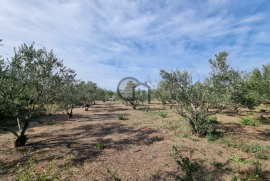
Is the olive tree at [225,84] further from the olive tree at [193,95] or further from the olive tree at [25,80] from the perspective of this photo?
the olive tree at [25,80]

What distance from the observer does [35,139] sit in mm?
8914

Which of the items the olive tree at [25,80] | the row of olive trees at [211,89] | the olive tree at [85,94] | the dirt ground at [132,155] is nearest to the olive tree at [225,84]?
the row of olive trees at [211,89]

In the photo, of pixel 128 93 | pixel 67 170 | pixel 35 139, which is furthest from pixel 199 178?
pixel 128 93

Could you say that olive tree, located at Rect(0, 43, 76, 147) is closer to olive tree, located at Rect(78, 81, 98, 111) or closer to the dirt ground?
the dirt ground

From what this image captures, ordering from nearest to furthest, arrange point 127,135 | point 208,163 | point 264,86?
point 208,163 < point 264,86 < point 127,135

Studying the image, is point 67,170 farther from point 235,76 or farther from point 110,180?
point 235,76

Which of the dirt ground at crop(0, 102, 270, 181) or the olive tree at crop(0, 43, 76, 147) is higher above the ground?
the olive tree at crop(0, 43, 76, 147)

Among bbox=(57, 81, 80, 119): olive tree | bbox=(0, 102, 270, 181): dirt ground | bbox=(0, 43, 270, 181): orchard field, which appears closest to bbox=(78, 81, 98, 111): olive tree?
bbox=(57, 81, 80, 119): olive tree

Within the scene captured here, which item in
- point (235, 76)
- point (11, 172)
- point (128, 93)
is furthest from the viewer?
point (128, 93)

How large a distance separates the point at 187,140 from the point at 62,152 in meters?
8.11

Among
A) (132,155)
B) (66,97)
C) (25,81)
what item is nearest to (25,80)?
(25,81)

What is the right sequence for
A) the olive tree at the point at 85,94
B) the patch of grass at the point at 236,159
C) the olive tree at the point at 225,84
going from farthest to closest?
A: the olive tree at the point at 85,94
the olive tree at the point at 225,84
the patch of grass at the point at 236,159

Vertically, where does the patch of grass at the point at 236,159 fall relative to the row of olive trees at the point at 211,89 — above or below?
below

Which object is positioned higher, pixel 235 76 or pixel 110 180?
pixel 235 76
